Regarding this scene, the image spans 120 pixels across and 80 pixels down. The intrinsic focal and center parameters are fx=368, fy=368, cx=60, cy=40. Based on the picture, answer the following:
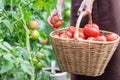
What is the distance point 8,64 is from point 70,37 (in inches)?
15.1

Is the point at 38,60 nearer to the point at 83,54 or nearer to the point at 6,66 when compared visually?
the point at 83,54

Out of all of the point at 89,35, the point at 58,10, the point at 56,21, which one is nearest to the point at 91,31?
the point at 89,35

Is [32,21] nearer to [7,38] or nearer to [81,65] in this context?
[7,38]

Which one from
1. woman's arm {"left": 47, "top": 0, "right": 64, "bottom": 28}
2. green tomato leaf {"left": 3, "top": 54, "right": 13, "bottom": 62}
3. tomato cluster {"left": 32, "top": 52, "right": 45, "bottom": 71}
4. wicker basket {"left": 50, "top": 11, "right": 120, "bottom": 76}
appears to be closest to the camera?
green tomato leaf {"left": 3, "top": 54, "right": 13, "bottom": 62}

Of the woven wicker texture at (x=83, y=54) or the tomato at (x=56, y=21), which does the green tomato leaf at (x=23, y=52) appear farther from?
the tomato at (x=56, y=21)

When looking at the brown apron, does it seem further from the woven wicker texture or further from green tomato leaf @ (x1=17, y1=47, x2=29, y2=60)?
green tomato leaf @ (x1=17, y1=47, x2=29, y2=60)

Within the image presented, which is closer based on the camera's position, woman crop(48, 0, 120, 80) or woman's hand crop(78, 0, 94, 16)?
woman's hand crop(78, 0, 94, 16)

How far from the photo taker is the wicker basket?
1644 millimetres

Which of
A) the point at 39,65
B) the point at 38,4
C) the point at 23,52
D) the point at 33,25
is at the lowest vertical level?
the point at 39,65

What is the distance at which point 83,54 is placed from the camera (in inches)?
65.6

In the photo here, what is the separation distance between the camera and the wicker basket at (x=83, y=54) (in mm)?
1644

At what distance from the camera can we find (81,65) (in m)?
1.71

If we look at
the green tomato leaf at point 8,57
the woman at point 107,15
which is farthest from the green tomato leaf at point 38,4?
the green tomato leaf at point 8,57

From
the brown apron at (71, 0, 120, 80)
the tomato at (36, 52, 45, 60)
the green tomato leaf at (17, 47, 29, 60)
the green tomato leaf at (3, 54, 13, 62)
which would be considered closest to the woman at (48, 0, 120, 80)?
the brown apron at (71, 0, 120, 80)
